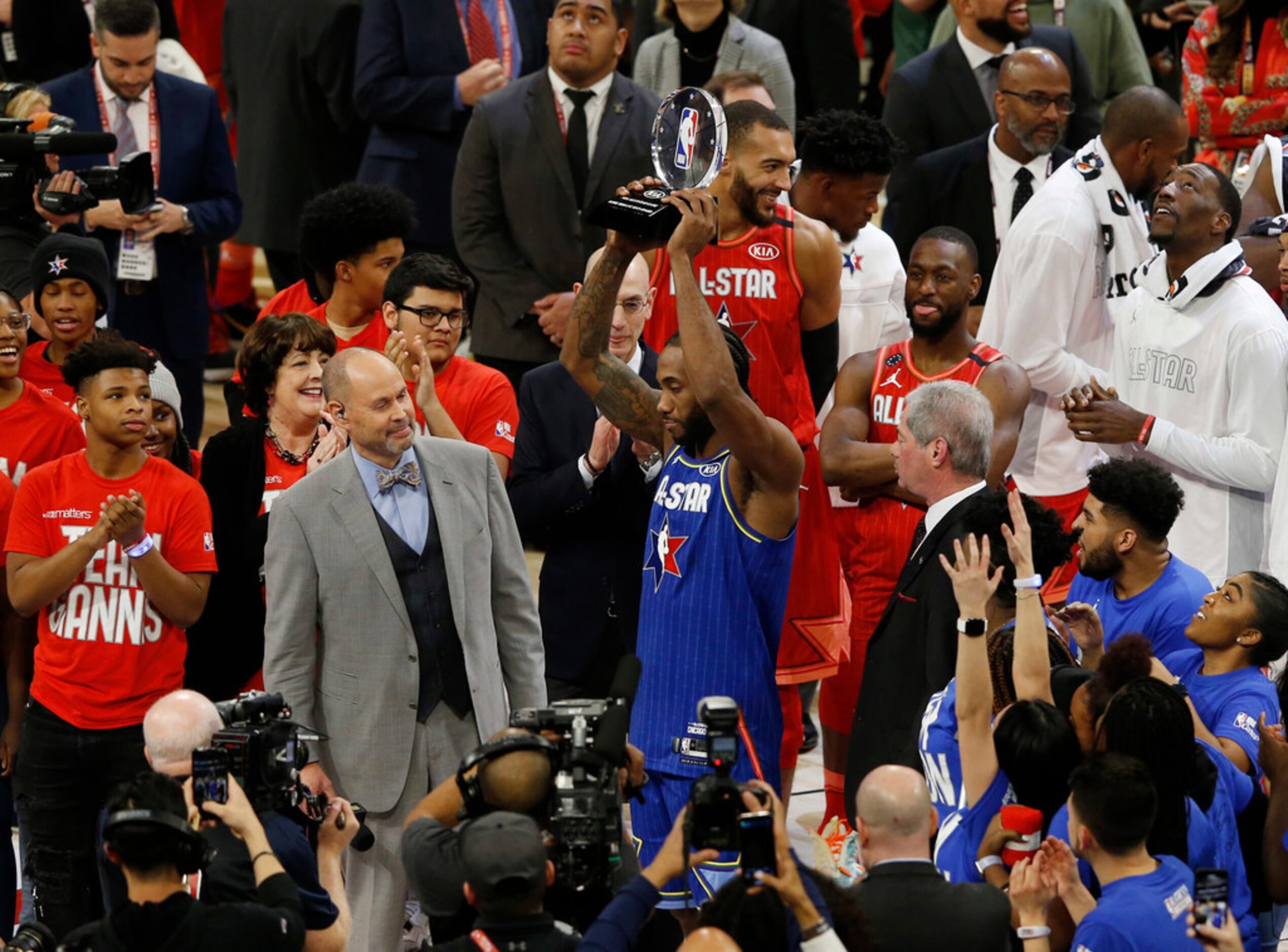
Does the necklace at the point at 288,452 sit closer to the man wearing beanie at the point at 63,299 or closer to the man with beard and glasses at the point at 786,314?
the man wearing beanie at the point at 63,299

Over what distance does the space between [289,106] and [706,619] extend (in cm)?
518

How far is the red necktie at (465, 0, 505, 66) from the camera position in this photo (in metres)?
8.93

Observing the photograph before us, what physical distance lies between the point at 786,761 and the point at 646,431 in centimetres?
130

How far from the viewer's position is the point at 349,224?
6.80 metres

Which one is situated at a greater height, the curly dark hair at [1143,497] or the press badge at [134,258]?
the press badge at [134,258]

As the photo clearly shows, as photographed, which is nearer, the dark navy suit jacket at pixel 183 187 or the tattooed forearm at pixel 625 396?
the tattooed forearm at pixel 625 396

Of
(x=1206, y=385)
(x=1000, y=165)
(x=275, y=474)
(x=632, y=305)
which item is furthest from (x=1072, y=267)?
(x=275, y=474)

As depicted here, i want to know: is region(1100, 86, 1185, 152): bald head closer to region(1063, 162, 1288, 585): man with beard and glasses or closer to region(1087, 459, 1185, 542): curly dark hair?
region(1063, 162, 1288, 585): man with beard and glasses

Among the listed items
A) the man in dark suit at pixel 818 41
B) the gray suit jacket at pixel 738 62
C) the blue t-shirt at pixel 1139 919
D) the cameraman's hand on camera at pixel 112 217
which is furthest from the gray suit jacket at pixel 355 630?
the man in dark suit at pixel 818 41

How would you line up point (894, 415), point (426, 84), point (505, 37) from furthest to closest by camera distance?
point (505, 37), point (426, 84), point (894, 415)

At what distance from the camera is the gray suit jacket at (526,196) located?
25.7 feet

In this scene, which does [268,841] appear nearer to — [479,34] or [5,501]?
[5,501]

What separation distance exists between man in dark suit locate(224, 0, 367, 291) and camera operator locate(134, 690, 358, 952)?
5.33 metres

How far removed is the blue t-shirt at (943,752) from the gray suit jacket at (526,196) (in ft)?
11.4
